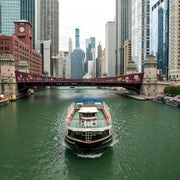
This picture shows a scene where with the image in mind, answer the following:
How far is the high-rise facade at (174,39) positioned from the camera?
177 meters

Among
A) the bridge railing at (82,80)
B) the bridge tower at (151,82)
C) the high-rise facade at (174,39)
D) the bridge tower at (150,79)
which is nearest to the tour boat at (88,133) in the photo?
the bridge railing at (82,80)

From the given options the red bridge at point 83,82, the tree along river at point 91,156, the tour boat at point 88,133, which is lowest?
the tree along river at point 91,156

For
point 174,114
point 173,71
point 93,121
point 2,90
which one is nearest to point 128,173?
point 93,121

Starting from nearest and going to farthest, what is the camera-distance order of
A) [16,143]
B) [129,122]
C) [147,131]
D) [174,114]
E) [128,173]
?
1. [128,173]
2. [16,143]
3. [147,131]
4. [129,122]
5. [174,114]

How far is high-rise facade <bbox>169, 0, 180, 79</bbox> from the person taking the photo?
176875mm

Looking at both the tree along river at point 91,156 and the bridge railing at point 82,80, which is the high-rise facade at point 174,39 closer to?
the bridge railing at point 82,80

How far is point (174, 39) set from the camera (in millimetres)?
180625

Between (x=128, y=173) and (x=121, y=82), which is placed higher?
(x=121, y=82)

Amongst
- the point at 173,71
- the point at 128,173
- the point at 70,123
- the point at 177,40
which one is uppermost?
the point at 177,40

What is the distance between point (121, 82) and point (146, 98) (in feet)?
76.0

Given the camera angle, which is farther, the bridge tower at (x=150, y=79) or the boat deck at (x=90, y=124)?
the bridge tower at (x=150, y=79)

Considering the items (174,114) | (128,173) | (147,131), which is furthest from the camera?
(174,114)

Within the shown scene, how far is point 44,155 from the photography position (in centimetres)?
3375

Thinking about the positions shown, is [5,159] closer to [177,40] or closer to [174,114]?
[174,114]
